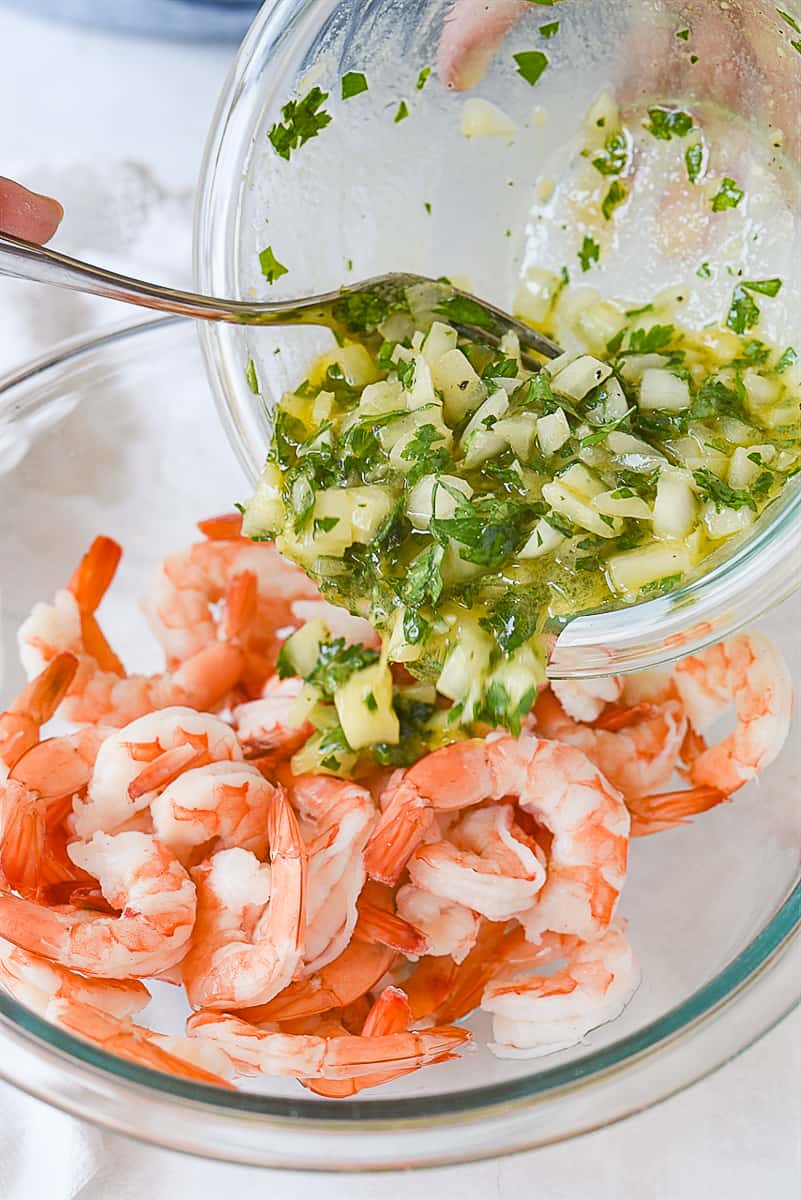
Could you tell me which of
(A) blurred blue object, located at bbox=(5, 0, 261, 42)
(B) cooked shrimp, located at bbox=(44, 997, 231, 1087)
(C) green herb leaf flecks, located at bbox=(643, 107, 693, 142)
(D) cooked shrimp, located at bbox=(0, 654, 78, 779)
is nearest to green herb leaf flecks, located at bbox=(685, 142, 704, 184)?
(C) green herb leaf flecks, located at bbox=(643, 107, 693, 142)

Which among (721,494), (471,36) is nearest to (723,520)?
Answer: (721,494)

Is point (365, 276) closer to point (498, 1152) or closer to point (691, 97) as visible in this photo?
point (691, 97)

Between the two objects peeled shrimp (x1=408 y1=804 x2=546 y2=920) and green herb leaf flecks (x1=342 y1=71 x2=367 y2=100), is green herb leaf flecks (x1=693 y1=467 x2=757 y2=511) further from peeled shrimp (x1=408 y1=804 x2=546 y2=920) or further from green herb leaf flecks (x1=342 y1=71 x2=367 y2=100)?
green herb leaf flecks (x1=342 y1=71 x2=367 y2=100)

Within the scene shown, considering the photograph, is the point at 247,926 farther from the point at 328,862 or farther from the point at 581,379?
the point at 581,379

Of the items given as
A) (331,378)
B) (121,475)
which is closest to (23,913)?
(331,378)

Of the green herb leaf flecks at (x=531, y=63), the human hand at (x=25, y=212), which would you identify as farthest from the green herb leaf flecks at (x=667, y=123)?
the human hand at (x=25, y=212)

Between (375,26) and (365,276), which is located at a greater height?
(375,26)

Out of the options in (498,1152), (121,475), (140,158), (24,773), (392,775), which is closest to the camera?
(498,1152)
